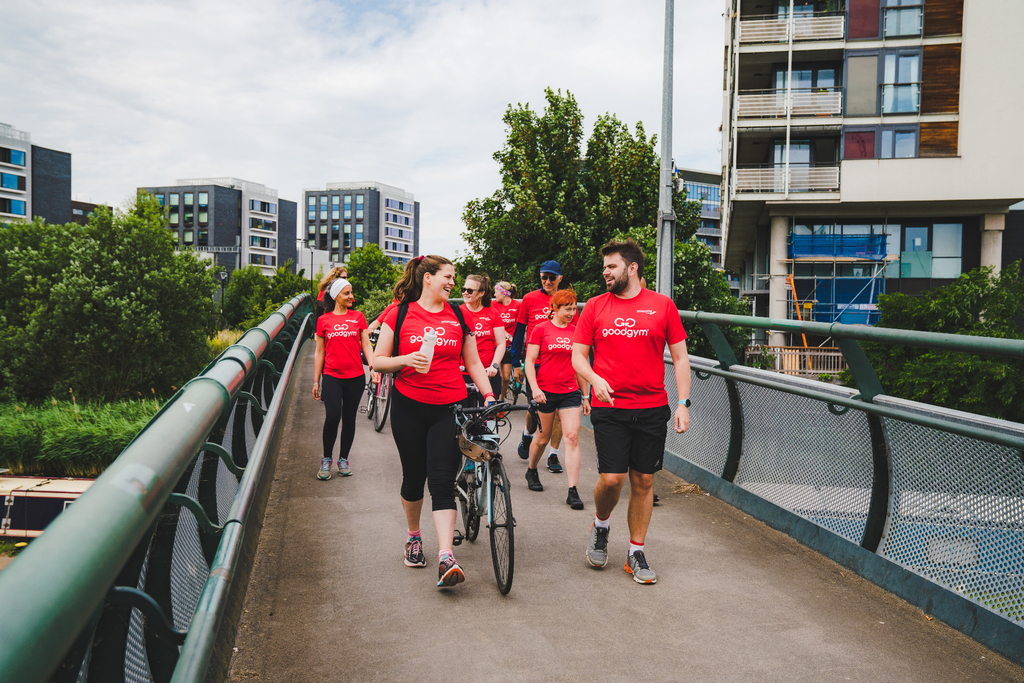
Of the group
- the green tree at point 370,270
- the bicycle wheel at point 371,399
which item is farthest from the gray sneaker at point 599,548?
the green tree at point 370,270

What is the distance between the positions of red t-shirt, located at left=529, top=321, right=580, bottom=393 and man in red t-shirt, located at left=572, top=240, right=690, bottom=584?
182 centimetres

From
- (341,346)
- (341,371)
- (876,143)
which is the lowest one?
(341,371)

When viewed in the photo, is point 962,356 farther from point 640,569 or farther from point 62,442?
point 62,442

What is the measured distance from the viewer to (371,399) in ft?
34.3

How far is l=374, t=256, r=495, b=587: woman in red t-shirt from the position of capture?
445cm

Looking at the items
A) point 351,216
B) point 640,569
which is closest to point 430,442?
point 640,569

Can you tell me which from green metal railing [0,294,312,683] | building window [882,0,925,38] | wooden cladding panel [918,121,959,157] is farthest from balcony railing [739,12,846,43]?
green metal railing [0,294,312,683]

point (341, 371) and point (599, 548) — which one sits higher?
point (341, 371)

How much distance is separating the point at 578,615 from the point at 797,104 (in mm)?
35116

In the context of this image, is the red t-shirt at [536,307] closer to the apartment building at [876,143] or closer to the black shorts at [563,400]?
the black shorts at [563,400]

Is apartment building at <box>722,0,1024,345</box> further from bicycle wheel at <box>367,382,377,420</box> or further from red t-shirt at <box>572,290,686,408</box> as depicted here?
red t-shirt at <box>572,290,686,408</box>

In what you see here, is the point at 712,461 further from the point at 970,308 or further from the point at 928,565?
the point at 970,308

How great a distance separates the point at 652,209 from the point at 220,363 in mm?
35286

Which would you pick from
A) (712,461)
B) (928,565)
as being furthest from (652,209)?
(928,565)
